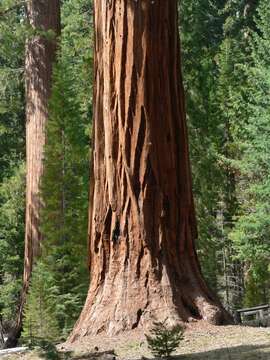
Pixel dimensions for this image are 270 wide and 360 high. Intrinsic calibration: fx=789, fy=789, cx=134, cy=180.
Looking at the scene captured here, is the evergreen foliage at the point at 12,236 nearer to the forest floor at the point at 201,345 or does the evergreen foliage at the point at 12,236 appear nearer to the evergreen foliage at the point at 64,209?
the evergreen foliage at the point at 64,209

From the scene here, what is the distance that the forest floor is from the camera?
22.1 feet

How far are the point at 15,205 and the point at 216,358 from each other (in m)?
20.7

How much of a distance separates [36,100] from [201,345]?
11841 mm

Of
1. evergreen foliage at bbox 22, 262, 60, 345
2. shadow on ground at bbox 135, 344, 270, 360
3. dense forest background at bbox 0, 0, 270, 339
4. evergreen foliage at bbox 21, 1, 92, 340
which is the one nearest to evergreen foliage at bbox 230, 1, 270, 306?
dense forest background at bbox 0, 0, 270, 339

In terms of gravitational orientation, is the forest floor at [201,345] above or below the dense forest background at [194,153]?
below

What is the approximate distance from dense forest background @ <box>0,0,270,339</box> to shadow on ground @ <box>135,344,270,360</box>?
374 inches

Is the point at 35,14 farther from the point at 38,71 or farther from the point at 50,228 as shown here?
the point at 50,228

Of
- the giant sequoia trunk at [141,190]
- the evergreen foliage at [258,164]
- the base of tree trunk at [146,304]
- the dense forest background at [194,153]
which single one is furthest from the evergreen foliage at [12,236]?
the base of tree trunk at [146,304]

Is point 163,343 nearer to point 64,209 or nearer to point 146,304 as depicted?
point 146,304

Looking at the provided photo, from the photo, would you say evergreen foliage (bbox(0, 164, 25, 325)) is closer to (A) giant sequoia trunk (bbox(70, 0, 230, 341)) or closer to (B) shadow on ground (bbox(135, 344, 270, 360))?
(A) giant sequoia trunk (bbox(70, 0, 230, 341))

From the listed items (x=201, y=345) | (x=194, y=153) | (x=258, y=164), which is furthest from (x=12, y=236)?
(x=201, y=345)

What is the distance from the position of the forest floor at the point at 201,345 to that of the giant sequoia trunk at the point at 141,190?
0.26 m

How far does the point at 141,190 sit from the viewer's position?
334 inches

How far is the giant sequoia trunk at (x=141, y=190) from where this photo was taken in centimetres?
832
